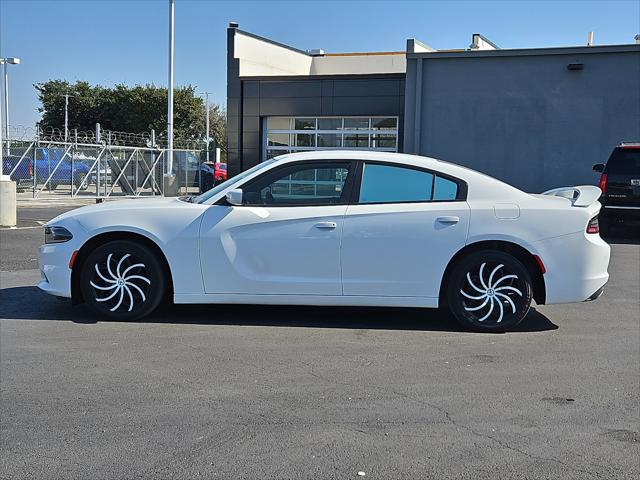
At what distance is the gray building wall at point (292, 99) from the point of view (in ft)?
78.8

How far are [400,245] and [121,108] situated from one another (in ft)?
194

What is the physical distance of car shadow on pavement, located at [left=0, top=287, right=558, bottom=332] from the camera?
6859 millimetres

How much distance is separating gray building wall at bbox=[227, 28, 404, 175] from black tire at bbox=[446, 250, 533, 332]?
17313mm

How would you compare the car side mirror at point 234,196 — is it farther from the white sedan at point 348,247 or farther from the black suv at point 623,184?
the black suv at point 623,184

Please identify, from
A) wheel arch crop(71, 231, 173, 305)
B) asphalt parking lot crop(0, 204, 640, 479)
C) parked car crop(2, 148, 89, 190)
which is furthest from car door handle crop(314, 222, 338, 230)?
parked car crop(2, 148, 89, 190)

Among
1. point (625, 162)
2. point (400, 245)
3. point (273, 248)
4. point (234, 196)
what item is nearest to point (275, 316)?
point (273, 248)

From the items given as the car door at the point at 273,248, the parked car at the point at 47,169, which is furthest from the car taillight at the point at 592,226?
the parked car at the point at 47,169

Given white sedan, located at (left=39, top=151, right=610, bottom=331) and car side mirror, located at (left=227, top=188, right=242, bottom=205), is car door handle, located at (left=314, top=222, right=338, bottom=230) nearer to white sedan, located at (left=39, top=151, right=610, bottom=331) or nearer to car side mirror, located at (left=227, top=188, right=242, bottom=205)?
white sedan, located at (left=39, top=151, right=610, bottom=331)

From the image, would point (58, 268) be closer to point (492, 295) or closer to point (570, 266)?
point (492, 295)

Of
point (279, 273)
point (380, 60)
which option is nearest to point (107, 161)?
point (380, 60)

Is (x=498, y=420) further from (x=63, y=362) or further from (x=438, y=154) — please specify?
(x=438, y=154)

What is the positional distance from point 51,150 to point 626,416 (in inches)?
1058

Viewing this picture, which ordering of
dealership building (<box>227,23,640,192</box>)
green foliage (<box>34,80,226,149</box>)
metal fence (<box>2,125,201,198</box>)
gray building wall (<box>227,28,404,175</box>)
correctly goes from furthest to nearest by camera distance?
green foliage (<box>34,80,226,149</box>)
metal fence (<box>2,125,201,198</box>)
gray building wall (<box>227,28,404,175</box>)
dealership building (<box>227,23,640,192</box>)

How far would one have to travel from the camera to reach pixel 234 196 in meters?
6.59
